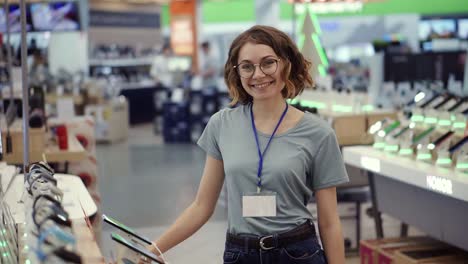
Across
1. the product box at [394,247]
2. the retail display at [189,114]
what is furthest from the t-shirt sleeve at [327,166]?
the retail display at [189,114]

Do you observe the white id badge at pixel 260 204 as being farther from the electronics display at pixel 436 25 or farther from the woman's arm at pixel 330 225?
the electronics display at pixel 436 25

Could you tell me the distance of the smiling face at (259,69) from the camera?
3199mm

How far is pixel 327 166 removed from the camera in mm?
3250

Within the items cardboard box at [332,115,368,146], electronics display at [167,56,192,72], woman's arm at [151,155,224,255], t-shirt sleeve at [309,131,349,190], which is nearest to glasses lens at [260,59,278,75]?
t-shirt sleeve at [309,131,349,190]

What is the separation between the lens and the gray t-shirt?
3211mm

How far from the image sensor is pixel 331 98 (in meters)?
8.72

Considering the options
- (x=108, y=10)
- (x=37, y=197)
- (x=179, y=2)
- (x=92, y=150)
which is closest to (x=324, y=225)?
(x=37, y=197)

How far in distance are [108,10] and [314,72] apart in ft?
52.2

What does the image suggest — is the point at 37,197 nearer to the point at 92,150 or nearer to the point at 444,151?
A: the point at 444,151

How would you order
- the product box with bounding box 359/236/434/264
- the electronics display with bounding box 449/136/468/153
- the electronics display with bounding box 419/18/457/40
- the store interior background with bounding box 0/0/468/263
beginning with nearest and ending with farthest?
the electronics display with bounding box 449/136/468/153 < the product box with bounding box 359/236/434/264 < the store interior background with bounding box 0/0/468/263 < the electronics display with bounding box 419/18/457/40

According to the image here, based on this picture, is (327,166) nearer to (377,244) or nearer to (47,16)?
(377,244)

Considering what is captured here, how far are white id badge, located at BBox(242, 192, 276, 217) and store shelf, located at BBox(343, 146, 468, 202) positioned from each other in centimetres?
213

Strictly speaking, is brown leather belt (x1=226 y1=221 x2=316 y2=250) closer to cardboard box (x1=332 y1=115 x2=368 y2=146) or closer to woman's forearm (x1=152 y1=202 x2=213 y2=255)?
woman's forearm (x1=152 y1=202 x2=213 y2=255)

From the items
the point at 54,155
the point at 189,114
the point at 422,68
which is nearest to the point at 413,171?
the point at 54,155
